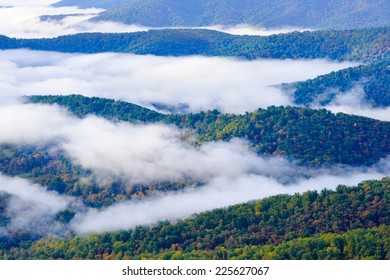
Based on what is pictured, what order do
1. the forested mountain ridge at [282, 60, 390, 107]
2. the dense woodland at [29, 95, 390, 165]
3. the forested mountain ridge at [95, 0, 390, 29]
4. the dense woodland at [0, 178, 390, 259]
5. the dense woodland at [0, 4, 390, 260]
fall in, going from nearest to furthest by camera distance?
the dense woodland at [0, 178, 390, 259]
the dense woodland at [0, 4, 390, 260]
the dense woodland at [29, 95, 390, 165]
the forested mountain ridge at [282, 60, 390, 107]
the forested mountain ridge at [95, 0, 390, 29]

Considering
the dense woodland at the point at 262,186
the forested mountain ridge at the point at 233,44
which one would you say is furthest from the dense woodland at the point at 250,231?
the forested mountain ridge at the point at 233,44

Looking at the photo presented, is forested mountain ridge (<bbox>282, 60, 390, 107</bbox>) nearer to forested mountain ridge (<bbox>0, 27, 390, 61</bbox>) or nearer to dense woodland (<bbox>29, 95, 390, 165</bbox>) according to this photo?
forested mountain ridge (<bbox>0, 27, 390, 61</bbox>)

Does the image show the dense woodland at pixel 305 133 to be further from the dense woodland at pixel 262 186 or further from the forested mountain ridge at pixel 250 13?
the forested mountain ridge at pixel 250 13

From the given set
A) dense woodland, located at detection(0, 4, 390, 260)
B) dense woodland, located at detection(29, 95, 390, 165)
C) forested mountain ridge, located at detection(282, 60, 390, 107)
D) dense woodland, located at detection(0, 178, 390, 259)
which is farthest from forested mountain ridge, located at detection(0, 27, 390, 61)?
dense woodland, located at detection(0, 178, 390, 259)

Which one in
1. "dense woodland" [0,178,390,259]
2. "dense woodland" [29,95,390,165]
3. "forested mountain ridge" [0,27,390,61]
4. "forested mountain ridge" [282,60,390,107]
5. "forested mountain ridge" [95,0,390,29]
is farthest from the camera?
"forested mountain ridge" [95,0,390,29]

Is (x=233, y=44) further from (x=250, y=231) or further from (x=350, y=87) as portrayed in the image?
(x=250, y=231)

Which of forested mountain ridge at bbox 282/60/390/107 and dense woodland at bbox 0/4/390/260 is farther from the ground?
forested mountain ridge at bbox 282/60/390/107
